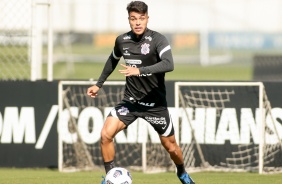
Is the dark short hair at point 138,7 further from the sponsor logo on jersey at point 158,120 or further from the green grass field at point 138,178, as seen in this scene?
the green grass field at point 138,178

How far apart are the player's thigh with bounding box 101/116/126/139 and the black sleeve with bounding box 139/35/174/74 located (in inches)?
42.3

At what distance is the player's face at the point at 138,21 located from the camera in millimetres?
11359

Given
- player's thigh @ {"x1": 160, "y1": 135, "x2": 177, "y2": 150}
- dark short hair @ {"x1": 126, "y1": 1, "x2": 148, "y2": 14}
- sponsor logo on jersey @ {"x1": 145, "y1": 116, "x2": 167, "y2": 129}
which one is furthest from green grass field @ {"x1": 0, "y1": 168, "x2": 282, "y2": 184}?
dark short hair @ {"x1": 126, "y1": 1, "x2": 148, "y2": 14}

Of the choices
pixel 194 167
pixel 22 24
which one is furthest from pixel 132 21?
pixel 22 24

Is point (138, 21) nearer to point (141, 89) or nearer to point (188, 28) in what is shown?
point (141, 89)

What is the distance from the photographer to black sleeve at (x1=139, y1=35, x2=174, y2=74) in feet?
36.0

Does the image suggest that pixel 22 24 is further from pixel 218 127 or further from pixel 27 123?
pixel 218 127

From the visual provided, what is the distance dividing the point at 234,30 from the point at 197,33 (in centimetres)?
198

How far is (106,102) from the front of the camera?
50.3ft

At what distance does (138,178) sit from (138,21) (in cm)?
303

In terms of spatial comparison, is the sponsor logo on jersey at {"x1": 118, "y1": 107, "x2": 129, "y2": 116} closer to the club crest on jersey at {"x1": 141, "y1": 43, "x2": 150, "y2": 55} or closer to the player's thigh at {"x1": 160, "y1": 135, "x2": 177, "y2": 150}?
the player's thigh at {"x1": 160, "y1": 135, "x2": 177, "y2": 150}

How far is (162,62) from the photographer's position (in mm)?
11133

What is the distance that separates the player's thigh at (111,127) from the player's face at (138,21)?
1.22 m

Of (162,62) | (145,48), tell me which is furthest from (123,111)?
(162,62)
